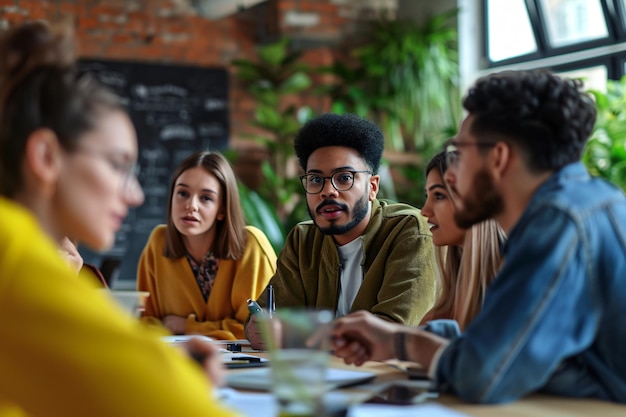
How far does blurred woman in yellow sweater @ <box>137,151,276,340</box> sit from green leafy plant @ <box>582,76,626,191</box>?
211cm

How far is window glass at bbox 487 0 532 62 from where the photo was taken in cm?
573

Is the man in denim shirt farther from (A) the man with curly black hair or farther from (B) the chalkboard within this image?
(B) the chalkboard

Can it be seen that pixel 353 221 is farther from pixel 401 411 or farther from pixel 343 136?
pixel 401 411

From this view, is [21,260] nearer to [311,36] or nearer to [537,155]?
[537,155]

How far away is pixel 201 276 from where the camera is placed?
9.98 ft

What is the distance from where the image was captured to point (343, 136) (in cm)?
258

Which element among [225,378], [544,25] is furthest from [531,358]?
[544,25]

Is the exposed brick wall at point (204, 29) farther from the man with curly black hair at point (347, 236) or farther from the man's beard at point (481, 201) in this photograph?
the man's beard at point (481, 201)

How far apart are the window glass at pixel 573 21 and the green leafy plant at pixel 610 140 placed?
0.86 metres

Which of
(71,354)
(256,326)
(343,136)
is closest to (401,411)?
(71,354)

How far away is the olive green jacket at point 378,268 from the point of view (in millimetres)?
2277

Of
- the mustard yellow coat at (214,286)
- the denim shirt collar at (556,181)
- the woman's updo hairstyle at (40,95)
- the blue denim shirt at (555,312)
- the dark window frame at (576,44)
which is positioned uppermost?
the dark window frame at (576,44)

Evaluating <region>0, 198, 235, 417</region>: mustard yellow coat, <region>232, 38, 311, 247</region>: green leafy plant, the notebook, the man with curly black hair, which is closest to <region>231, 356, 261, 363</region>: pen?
the notebook

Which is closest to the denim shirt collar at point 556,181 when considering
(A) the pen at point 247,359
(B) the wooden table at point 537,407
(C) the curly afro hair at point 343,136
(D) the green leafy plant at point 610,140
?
(B) the wooden table at point 537,407
